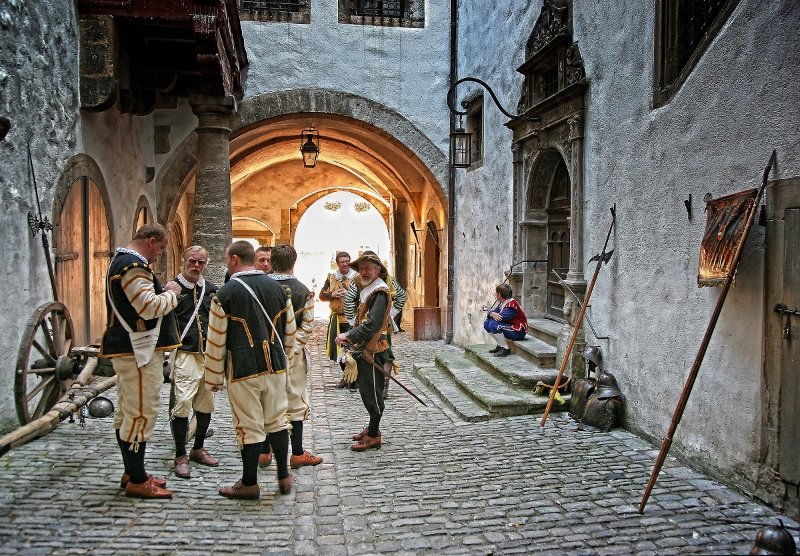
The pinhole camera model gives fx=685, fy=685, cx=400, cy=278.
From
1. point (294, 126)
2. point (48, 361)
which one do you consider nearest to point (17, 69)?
point (48, 361)

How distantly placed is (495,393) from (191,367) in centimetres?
320

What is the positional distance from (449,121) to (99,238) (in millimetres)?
6144

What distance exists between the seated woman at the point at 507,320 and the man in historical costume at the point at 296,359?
3571 millimetres

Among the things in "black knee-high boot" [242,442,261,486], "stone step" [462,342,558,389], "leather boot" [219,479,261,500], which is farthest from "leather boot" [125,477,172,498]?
"stone step" [462,342,558,389]

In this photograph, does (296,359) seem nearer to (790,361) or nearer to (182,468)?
(182,468)

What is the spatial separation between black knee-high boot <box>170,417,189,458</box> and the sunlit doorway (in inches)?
747

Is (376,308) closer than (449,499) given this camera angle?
No

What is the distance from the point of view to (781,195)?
3.95m

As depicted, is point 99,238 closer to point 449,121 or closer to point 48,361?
point 48,361

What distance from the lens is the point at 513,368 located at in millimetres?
7410

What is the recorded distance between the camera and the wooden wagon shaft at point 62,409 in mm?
4473

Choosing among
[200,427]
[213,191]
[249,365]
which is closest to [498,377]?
[200,427]

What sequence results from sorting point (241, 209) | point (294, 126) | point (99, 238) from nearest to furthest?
point (99, 238), point (294, 126), point (241, 209)

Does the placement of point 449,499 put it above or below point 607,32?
below
